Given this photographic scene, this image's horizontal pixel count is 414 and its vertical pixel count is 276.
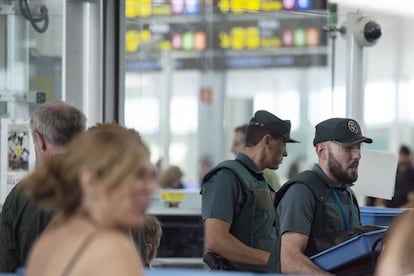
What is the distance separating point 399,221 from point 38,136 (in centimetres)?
184

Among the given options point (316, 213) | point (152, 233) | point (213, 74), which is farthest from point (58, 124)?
point (213, 74)

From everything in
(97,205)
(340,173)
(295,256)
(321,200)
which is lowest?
(295,256)

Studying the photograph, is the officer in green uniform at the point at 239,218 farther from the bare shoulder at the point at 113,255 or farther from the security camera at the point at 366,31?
the bare shoulder at the point at 113,255

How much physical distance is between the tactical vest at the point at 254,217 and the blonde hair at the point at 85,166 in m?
2.91

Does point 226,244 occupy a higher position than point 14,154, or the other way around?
point 14,154

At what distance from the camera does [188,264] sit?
30.3 ft

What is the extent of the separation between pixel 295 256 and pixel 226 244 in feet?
1.37

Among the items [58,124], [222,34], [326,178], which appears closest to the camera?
[58,124]

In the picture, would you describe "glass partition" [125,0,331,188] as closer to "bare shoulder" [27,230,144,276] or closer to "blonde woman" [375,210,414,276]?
"blonde woman" [375,210,414,276]

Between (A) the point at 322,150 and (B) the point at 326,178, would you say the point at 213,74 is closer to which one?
(A) the point at 322,150

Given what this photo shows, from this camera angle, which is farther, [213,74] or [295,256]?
[213,74]

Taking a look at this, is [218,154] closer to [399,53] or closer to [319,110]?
[319,110]

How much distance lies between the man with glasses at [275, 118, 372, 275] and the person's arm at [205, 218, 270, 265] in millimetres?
183

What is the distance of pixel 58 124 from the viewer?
4.41 meters
